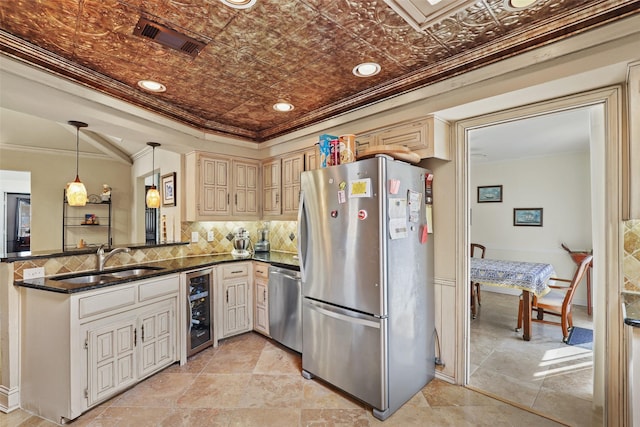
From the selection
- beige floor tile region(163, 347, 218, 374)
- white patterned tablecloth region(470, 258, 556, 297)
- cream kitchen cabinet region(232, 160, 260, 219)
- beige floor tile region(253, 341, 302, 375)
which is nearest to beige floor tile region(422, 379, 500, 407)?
beige floor tile region(253, 341, 302, 375)

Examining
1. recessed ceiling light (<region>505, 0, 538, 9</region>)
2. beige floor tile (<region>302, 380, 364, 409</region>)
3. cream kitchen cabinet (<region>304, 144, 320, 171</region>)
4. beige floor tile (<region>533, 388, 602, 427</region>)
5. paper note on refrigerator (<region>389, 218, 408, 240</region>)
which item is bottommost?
beige floor tile (<region>302, 380, 364, 409</region>)

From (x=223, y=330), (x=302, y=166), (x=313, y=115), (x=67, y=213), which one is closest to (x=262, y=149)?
(x=302, y=166)

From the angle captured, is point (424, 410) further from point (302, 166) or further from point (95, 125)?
point (95, 125)

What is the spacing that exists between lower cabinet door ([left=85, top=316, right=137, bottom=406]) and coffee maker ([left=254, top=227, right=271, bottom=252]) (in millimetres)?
1911

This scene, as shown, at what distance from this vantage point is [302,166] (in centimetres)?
358

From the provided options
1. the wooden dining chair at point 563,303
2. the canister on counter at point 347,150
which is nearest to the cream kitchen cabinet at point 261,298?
the canister on counter at point 347,150

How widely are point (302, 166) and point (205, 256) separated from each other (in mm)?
1658

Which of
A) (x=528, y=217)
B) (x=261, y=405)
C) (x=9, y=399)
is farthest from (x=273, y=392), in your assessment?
(x=528, y=217)

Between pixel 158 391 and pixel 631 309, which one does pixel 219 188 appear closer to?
pixel 158 391

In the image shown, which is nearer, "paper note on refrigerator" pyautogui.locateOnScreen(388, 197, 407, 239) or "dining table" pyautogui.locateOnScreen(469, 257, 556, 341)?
"paper note on refrigerator" pyautogui.locateOnScreen(388, 197, 407, 239)

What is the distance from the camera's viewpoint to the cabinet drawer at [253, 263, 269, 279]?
339cm

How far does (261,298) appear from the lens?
11.4 ft

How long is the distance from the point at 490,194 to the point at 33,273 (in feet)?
21.1

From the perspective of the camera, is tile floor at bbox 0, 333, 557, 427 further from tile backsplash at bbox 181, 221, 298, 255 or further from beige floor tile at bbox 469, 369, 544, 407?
tile backsplash at bbox 181, 221, 298, 255
